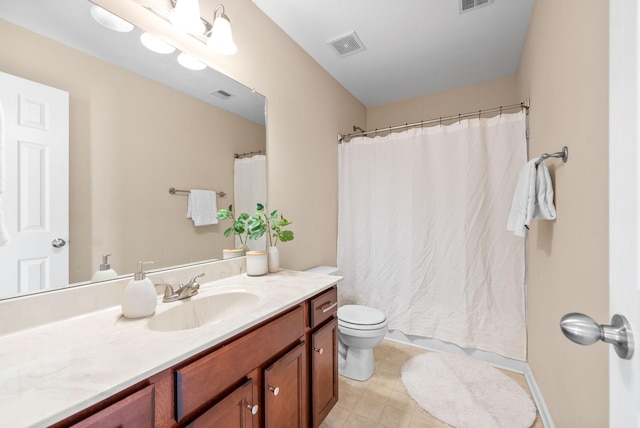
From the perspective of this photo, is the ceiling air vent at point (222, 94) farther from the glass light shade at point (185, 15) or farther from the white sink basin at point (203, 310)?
the white sink basin at point (203, 310)

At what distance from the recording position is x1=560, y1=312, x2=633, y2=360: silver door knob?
1.20ft

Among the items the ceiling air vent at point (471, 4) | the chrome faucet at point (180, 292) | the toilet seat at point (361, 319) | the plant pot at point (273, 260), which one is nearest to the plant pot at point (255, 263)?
the plant pot at point (273, 260)

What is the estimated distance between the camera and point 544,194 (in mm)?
1287

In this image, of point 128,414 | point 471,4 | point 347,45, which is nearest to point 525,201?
point 471,4

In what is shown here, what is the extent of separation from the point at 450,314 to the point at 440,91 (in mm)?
2227

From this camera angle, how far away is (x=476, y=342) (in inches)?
79.6

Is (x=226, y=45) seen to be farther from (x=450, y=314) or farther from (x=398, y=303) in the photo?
(x=450, y=314)

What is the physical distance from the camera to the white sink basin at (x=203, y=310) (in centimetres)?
98

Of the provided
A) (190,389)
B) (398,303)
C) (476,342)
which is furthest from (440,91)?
(190,389)

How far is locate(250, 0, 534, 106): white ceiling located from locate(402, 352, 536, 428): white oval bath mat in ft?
8.08

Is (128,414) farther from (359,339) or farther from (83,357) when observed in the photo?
(359,339)

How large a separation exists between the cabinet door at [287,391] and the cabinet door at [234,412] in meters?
0.07

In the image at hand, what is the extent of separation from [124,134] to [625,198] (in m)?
1.46

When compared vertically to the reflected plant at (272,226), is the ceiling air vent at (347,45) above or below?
above
